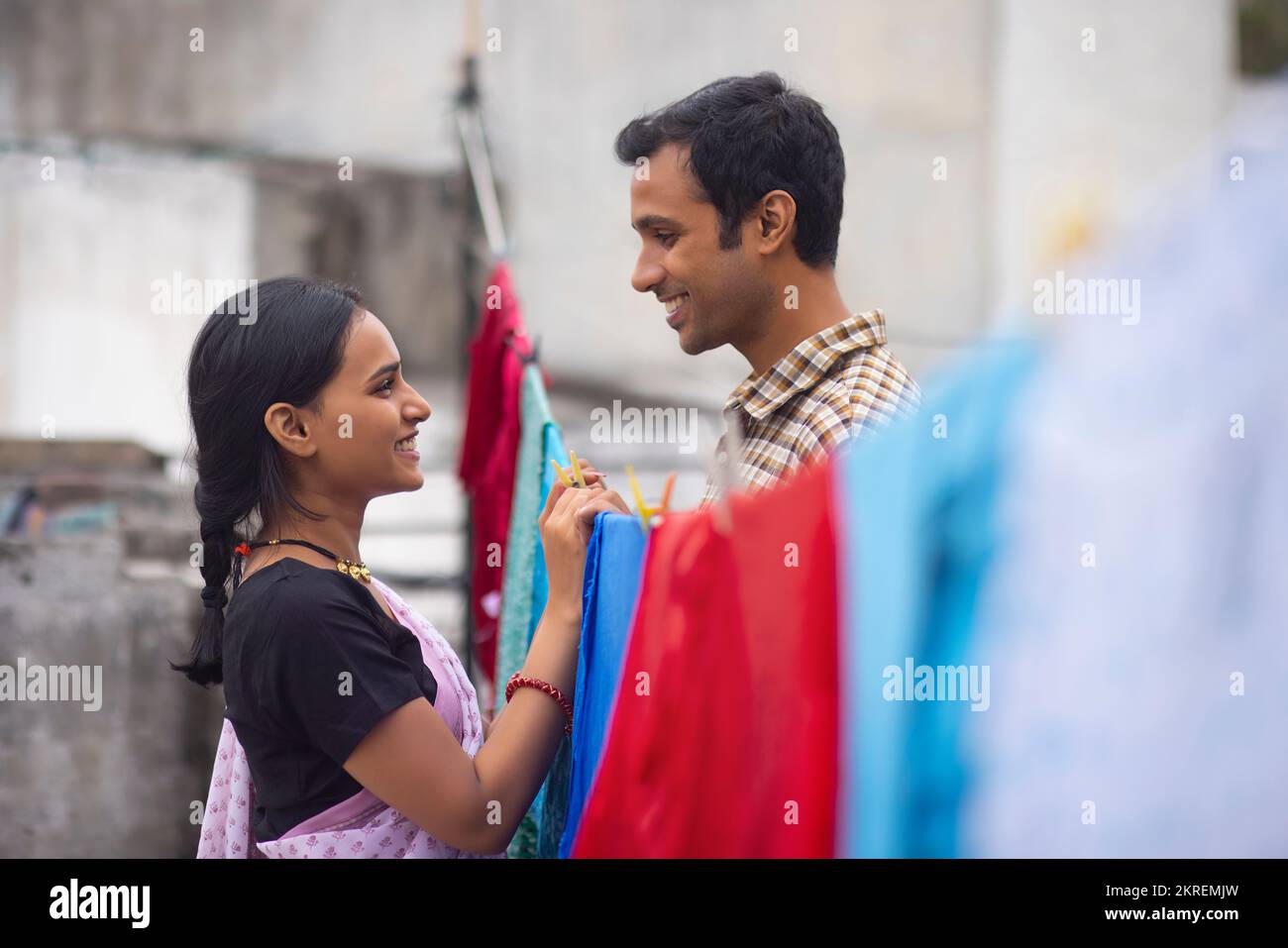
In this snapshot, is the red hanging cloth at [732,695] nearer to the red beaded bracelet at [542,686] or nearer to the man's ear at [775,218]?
the red beaded bracelet at [542,686]

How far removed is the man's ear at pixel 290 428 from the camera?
1800 millimetres

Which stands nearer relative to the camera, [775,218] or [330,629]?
[330,629]

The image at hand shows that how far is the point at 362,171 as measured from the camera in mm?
5770

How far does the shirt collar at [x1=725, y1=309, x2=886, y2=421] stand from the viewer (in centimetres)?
184

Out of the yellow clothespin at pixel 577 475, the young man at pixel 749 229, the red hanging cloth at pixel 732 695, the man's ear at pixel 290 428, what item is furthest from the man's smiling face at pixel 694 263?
the red hanging cloth at pixel 732 695

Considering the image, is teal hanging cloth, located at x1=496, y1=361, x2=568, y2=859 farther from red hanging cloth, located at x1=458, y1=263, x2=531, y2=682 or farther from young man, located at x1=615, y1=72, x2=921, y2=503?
young man, located at x1=615, y1=72, x2=921, y2=503

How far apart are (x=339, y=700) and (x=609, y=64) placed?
489 cm

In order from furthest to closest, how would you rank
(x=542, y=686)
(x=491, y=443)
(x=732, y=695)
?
1. (x=491, y=443)
2. (x=542, y=686)
3. (x=732, y=695)

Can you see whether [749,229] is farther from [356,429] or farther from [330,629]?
[330,629]

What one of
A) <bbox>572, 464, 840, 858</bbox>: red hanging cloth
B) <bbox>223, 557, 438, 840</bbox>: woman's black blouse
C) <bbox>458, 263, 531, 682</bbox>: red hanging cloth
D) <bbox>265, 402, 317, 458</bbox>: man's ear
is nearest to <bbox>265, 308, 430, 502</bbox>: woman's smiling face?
<bbox>265, 402, 317, 458</bbox>: man's ear

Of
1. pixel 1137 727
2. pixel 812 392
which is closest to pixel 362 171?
pixel 812 392

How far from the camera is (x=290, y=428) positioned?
1815 millimetres

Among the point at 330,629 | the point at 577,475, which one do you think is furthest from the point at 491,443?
the point at 330,629

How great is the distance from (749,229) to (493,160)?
4.11 meters
